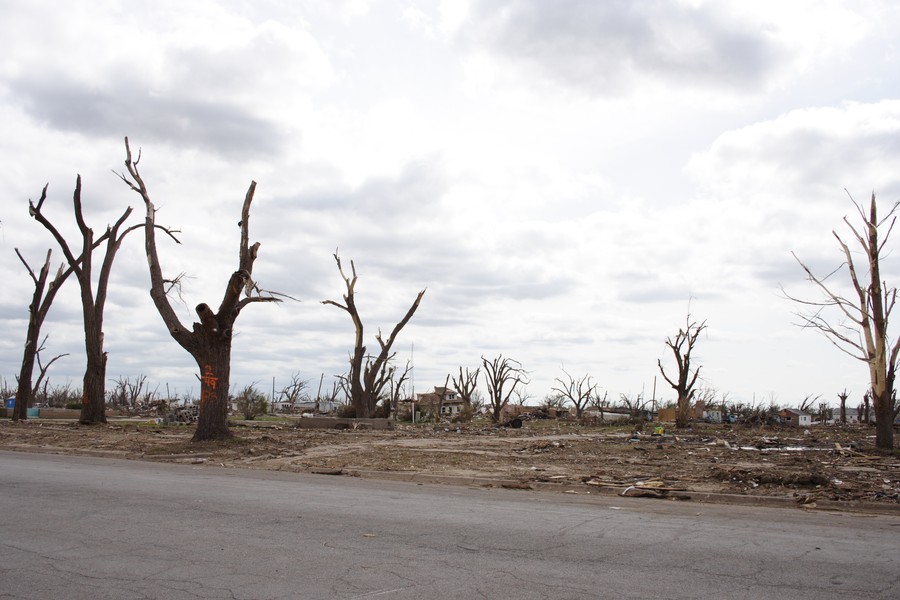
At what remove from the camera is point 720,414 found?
1854 inches

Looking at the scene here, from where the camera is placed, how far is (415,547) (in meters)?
7.12

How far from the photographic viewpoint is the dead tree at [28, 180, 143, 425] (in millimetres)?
Result: 27094

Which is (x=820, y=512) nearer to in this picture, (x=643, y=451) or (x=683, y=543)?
(x=683, y=543)

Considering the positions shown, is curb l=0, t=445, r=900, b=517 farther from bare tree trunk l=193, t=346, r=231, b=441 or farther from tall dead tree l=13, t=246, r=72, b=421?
tall dead tree l=13, t=246, r=72, b=421

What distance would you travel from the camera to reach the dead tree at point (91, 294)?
27094 millimetres

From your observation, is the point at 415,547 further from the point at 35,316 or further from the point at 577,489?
the point at 35,316

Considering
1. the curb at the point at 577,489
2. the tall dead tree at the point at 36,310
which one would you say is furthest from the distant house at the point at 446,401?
the curb at the point at 577,489

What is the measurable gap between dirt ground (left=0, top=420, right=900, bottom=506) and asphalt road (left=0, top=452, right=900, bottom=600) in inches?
69.5

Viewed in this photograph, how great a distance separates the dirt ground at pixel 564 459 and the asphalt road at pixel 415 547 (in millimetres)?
1765

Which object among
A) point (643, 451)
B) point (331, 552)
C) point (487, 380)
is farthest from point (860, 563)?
point (487, 380)

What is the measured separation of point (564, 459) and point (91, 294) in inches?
781

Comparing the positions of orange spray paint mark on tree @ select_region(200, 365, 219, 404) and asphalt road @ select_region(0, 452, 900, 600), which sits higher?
orange spray paint mark on tree @ select_region(200, 365, 219, 404)

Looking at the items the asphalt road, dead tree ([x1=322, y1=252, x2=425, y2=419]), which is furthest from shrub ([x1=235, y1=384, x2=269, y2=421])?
the asphalt road

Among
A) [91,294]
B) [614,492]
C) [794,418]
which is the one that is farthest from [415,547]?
[794,418]
